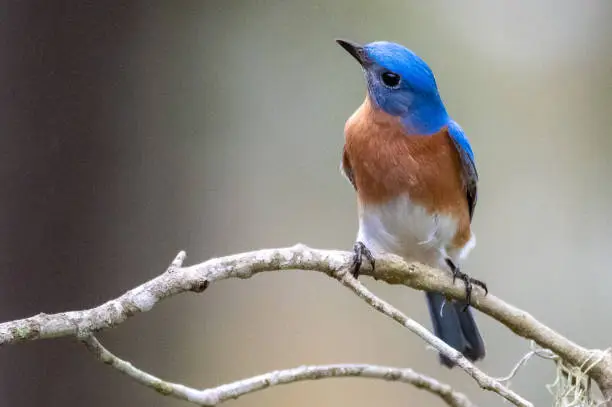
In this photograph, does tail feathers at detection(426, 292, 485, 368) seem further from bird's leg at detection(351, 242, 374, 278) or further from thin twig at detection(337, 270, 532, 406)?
thin twig at detection(337, 270, 532, 406)

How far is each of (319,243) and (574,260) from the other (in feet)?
3.63

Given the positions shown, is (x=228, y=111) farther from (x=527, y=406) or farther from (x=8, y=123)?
(x=527, y=406)

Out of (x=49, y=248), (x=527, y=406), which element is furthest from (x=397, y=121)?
(x=49, y=248)

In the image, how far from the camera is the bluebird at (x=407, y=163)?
183 cm

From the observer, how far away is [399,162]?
1857 millimetres

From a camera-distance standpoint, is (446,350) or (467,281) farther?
(467,281)

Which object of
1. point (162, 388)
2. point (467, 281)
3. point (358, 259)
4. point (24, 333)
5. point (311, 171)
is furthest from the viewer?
point (311, 171)

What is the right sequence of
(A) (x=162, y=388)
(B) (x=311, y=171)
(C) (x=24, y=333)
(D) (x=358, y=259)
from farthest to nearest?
1. (B) (x=311, y=171)
2. (D) (x=358, y=259)
3. (A) (x=162, y=388)
4. (C) (x=24, y=333)

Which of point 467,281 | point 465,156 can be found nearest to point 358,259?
point 467,281

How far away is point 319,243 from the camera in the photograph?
3354 mm

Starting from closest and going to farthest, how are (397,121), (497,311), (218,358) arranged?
(497,311) → (397,121) → (218,358)

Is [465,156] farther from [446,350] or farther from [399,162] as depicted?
[446,350]

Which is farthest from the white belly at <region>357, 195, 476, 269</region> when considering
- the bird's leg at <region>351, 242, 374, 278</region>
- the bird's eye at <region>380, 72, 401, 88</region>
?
the bird's leg at <region>351, 242, 374, 278</region>

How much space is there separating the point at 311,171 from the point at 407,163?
163cm
